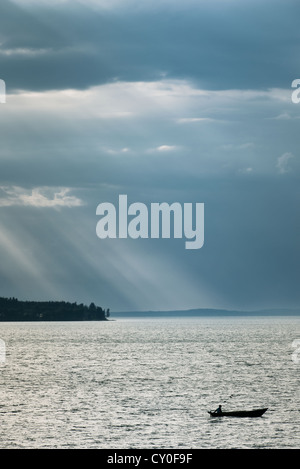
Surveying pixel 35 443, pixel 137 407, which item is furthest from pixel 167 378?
pixel 35 443

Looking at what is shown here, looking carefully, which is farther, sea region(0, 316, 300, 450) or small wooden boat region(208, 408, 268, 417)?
small wooden boat region(208, 408, 268, 417)

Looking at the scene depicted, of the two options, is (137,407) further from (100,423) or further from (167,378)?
(167,378)

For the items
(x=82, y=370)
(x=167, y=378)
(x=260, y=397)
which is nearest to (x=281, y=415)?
(x=260, y=397)

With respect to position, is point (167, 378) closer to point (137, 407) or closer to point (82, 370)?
point (82, 370)

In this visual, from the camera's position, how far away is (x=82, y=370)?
153750mm

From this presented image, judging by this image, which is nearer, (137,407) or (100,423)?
(100,423)

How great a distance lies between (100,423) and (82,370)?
7134 centimetres

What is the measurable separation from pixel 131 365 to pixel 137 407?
7105 centimetres

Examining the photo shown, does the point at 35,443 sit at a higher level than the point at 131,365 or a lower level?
lower

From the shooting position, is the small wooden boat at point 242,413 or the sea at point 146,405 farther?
the small wooden boat at point 242,413

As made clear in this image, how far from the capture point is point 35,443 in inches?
2859

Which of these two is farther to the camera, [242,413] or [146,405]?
[146,405]
